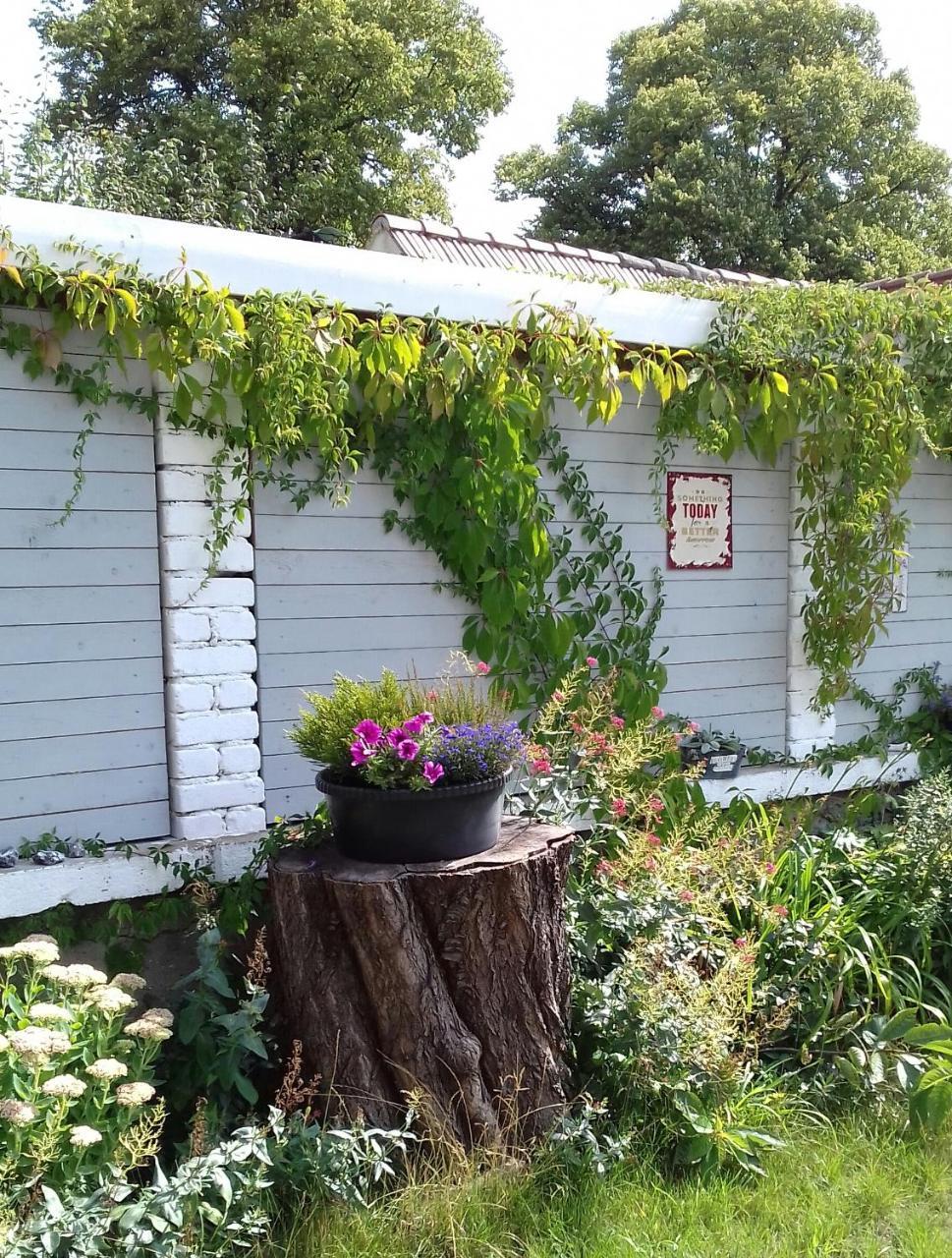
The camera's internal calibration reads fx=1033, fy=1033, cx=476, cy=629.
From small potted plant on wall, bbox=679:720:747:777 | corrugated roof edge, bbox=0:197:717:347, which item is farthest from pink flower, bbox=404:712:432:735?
small potted plant on wall, bbox=679:720:747:777

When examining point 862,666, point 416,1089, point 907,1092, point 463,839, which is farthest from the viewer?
point 862,666

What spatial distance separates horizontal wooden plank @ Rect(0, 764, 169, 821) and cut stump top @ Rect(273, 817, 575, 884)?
0.70 meters

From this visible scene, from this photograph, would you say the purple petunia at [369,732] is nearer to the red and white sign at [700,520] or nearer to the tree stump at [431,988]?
the tree stump at [431,988]

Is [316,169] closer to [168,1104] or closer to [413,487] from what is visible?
[413,487]

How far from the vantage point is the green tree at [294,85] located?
14070mm

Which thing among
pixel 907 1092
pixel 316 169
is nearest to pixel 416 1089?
pixel 907 1092

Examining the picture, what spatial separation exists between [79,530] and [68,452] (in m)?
0.25

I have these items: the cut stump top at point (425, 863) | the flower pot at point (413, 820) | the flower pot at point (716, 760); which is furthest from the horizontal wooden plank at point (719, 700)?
the flower pot at point (413, 820)

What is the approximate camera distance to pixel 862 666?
17.5 feet

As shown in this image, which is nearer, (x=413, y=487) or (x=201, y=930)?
(x=201, y=930)

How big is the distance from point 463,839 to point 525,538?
152cm

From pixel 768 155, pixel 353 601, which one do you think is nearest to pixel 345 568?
pixel 353 601

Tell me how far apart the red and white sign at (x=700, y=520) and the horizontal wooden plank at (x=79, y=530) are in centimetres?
228

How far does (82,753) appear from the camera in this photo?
11.1ft
